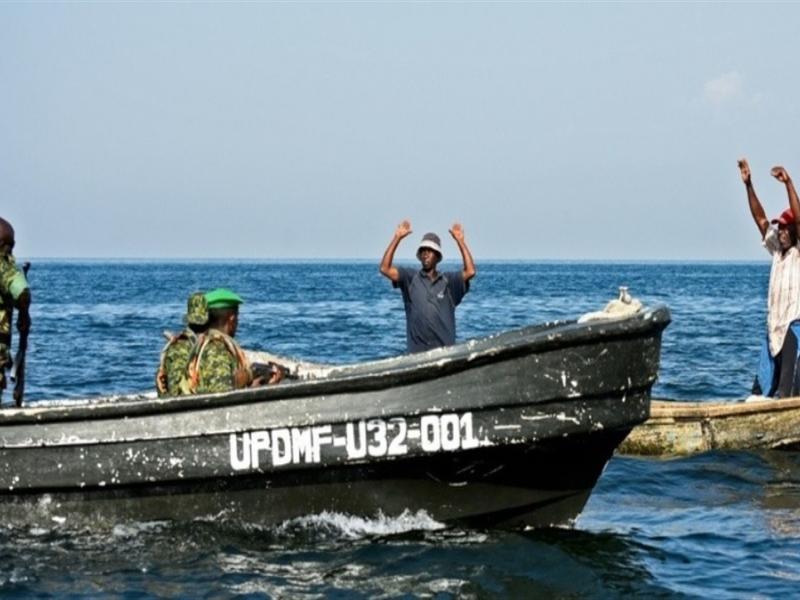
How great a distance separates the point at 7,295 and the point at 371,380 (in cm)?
305

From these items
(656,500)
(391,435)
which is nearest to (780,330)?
(656,500)

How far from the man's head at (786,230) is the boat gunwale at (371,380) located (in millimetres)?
4251

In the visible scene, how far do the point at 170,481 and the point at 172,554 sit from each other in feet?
1.56

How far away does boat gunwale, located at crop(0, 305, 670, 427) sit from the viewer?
8.62m

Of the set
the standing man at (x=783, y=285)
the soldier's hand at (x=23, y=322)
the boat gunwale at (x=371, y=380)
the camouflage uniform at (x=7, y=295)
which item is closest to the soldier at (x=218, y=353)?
the boat gunwale at (x=371, y=380)

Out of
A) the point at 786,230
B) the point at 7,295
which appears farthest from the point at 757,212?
the point at 7,295

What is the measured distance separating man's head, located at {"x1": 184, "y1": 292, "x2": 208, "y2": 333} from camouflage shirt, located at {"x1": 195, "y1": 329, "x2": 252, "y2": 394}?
0.14 m

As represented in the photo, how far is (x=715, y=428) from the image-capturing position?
13.0 metres

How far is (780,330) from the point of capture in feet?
42.8

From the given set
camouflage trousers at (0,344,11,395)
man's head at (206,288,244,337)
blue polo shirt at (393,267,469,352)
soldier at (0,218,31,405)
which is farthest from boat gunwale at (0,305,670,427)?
blue polo shirt at (393,267,469,352)

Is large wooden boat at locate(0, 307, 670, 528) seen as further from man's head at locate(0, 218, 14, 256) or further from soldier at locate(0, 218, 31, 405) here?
man's head at locate(0, 218, 14, 256)

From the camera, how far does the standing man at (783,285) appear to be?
12867 mm

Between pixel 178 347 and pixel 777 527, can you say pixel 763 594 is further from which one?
pixel 178 347

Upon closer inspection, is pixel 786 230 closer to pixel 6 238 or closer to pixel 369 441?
pixel 369 441
